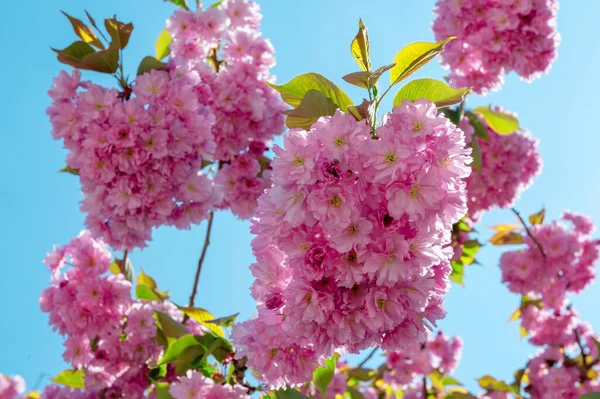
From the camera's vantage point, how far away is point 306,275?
1085 millimetres

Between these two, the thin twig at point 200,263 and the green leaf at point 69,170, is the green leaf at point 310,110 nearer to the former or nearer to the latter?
the thin twig at point 200,263

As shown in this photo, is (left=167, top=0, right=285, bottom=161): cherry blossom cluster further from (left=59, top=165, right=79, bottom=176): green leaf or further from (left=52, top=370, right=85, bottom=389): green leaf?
(left=52, top=370, right=85, bottom=389): green leaf

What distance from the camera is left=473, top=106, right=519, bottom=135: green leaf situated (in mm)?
3258

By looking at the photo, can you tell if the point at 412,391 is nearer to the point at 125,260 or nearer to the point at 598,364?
the point at 598,364

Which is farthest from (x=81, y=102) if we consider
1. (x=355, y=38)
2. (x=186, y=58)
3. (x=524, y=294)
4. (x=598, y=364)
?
(x=598, y=364)

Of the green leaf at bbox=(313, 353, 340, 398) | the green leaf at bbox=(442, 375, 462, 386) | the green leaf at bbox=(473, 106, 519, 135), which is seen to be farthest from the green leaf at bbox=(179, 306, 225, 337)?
the green leaf at bbox=(442, 375, 462, 386)

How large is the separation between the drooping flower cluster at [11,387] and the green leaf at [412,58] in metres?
4.90

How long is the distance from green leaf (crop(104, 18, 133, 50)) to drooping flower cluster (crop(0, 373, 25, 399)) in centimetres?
387

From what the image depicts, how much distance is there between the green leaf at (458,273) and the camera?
3461 mm

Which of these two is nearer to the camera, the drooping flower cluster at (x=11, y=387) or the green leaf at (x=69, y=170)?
the green leaf at (x=69, y=170)

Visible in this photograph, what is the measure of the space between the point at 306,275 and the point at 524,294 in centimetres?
316

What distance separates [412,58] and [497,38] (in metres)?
1.89

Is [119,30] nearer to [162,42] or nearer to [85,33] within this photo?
[85,33]

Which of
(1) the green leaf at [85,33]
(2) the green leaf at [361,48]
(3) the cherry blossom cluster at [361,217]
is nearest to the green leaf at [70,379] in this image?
(1) the green leaf at [85,33]
